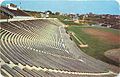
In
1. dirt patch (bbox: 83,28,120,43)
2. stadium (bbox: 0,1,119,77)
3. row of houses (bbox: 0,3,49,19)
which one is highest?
row of houses (bbox: 0,3,49,19)

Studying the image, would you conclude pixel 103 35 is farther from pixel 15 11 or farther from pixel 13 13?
pixel 13 13

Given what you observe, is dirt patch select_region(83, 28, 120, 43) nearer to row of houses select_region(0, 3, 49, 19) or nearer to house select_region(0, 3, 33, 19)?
row of houses select_region(0, 3, 49, 19)

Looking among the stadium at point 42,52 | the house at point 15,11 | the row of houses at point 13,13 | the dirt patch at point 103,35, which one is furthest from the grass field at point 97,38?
the house at point 15,11

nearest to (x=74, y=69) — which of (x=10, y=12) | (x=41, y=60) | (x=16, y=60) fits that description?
(x=41, y=60)

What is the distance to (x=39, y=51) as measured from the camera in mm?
9117

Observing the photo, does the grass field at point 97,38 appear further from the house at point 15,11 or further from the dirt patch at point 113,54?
the house at point 15,11

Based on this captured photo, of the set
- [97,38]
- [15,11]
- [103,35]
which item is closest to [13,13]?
[15,11]

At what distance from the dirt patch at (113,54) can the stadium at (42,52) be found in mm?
175

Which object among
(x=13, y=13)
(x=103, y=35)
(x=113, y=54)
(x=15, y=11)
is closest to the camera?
(x=113, y=54)

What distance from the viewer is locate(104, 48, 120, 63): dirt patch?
8.51 metres

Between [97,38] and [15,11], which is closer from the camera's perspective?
[97,38]

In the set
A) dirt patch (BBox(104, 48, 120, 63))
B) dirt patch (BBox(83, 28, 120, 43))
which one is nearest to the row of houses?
dirt patch (BBox(83, 28, 120, 43))

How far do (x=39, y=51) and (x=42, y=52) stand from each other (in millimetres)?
80

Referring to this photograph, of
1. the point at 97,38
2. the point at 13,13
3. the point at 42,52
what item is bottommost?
the point at 42,52
